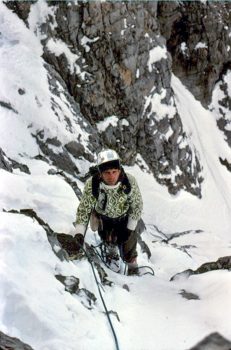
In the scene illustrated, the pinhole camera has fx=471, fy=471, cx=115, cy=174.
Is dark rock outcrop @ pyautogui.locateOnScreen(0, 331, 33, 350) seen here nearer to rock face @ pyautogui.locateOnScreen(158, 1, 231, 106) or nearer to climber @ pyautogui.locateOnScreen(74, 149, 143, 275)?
climber @ pyautogui.locateOnScreen(74, 149, 143, 275)

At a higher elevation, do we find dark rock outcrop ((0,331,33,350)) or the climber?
dark rock outcrop ((0,331,33,350))

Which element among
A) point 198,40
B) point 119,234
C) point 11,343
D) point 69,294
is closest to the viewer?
point 11,343

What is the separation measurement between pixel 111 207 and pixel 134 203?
0.38 metres

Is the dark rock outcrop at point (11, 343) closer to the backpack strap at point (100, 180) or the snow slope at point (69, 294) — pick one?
the snow slope at point (69, 294)

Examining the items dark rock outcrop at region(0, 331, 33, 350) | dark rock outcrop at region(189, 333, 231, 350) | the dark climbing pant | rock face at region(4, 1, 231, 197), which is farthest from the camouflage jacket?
rock face at region(4, 1, 231, 197)

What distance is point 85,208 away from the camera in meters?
7.47

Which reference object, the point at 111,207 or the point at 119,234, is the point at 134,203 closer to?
the point at 111,207

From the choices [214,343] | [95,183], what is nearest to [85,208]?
[95,183]

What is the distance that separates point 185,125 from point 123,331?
31.5 m

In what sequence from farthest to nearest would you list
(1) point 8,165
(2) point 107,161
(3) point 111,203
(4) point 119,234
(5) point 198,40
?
(5) point 198,40 → (1) point 8,165 → (4) point 119,234 → (3) point 111,203 → (2) point 107,161

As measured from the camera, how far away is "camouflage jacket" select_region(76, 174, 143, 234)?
7434mm

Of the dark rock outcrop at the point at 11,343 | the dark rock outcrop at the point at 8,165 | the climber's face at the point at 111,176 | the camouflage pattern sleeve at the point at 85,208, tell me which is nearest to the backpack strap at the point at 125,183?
the climber's face at the point at 111,176

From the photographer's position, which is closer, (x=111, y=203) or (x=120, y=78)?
(x=111, y=203)

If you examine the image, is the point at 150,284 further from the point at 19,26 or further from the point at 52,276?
the point at 19,26
